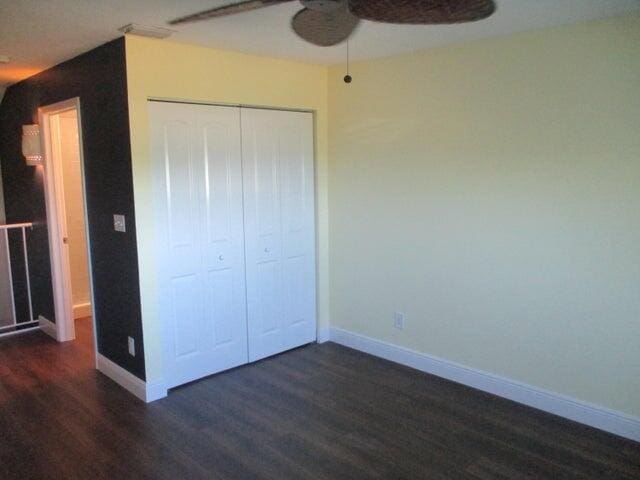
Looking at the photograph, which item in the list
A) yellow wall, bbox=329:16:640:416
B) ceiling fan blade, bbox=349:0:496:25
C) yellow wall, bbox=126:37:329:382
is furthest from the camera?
yellow wall, bbox=126:37:329:382

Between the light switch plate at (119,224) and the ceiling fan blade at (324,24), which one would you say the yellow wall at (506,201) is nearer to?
the ceiling fan blade at (324,24)

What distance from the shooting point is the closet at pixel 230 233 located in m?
3.17

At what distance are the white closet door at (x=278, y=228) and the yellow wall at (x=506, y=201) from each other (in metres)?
Answer: 0.33

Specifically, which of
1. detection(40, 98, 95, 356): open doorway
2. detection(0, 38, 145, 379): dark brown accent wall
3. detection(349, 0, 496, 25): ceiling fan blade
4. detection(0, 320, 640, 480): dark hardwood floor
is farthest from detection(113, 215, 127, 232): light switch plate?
detection(349, 0, 496, 25): ceiling fan blade

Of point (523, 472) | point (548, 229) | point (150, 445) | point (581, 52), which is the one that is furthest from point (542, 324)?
point (150, 445)

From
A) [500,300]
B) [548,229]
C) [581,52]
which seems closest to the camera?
[581,52]

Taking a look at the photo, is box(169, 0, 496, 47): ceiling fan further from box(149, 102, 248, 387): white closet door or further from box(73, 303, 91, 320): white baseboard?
box(73, 303, 91, 320): white baseboard

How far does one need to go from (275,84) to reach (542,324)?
246 cm

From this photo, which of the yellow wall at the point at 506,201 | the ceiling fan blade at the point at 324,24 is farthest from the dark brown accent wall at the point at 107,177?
the yellow wall at the point at 506,201

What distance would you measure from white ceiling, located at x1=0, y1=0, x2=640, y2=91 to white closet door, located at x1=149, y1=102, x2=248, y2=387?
524 millimetres

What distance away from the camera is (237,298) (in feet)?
11.8

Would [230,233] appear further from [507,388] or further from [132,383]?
[507,388]

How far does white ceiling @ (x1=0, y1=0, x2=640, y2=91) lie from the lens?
2.32 meters

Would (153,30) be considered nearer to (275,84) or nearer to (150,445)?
(275,84)
